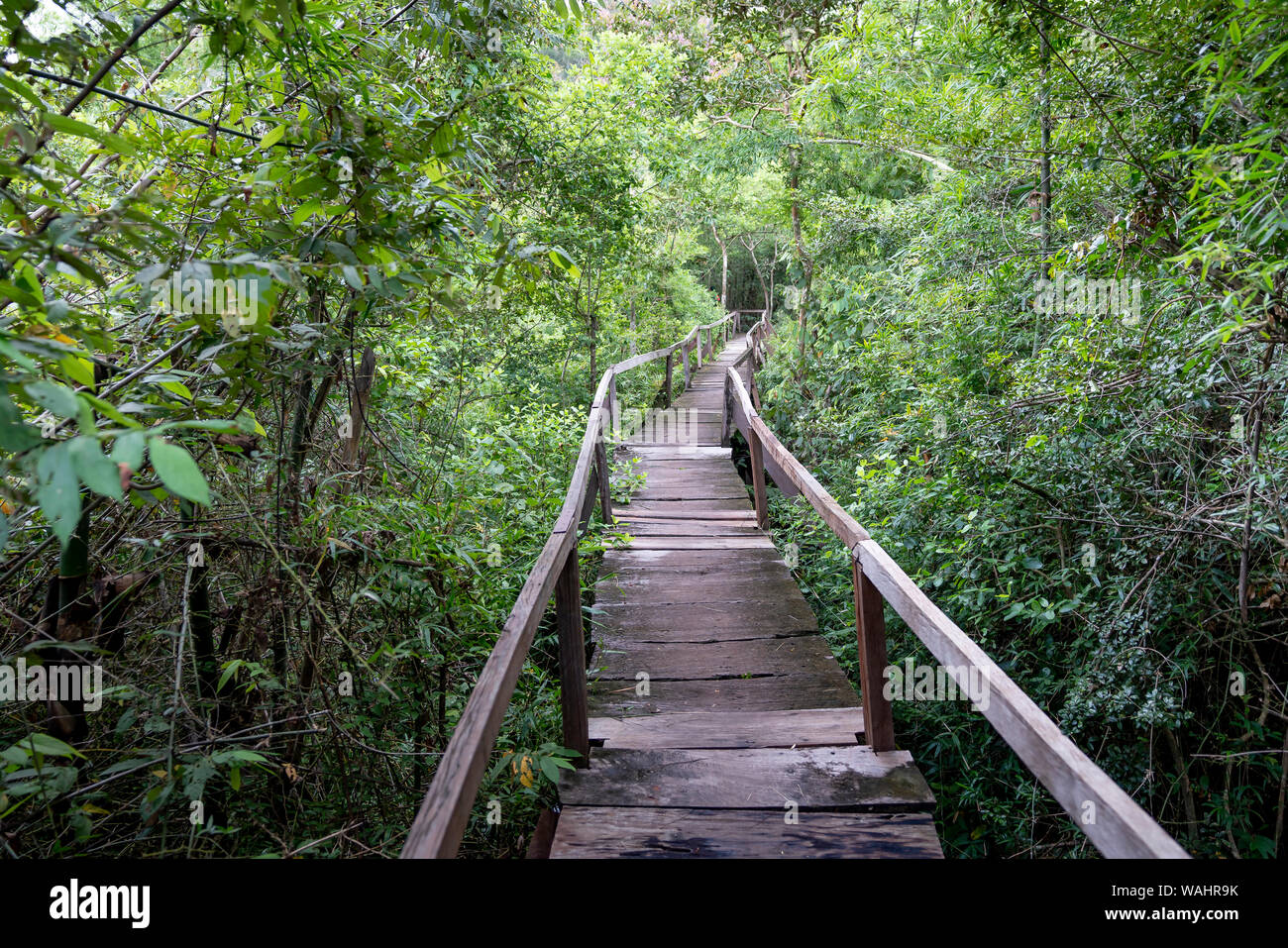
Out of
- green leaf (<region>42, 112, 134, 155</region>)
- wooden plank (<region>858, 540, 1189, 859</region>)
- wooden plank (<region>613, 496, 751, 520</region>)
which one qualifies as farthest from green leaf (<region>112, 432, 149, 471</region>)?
wooden plank (<region>613, 496, 751, 520</region>)

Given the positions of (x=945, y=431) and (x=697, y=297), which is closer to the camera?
(x=945, y=431)

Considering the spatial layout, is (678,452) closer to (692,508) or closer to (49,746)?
(692,508)

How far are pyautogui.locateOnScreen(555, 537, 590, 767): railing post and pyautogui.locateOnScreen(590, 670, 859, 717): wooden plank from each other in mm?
509

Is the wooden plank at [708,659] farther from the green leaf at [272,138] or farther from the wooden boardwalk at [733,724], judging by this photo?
the green leaf at [272,138]

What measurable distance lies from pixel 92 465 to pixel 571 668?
7.28ft

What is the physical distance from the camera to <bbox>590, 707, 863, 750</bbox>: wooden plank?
317 cm

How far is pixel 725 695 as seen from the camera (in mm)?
3711

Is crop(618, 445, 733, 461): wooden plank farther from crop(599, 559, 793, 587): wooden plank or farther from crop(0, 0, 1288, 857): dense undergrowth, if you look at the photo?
crop(599, 559, 793, 587): wooden plank

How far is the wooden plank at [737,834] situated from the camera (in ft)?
7.99

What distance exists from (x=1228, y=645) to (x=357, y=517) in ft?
13.5

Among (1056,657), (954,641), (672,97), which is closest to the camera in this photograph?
(954,641)

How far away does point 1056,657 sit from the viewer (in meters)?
4.11
